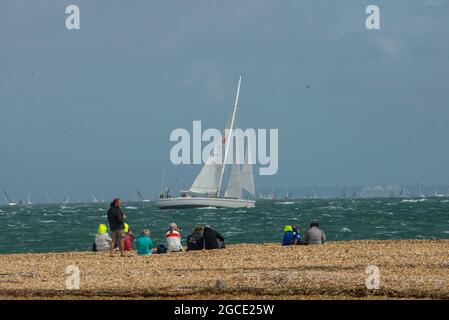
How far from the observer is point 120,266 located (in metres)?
22.7

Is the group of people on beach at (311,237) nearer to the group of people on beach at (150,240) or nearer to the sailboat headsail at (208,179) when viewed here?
the group of people on beach at (150,240)

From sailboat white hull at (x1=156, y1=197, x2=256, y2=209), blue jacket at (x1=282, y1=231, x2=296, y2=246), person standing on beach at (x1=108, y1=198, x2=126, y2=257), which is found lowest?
sailboat white hull at (x1=156, y1=197, x2=256, y2=209)

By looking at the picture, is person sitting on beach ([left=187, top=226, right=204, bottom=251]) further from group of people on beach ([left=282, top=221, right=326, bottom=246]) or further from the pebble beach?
group of people on beach ([left=282, top=221, right=326, bottom=246])

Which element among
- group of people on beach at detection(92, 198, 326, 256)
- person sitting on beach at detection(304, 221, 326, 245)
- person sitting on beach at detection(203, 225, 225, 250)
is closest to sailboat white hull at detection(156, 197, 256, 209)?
group of people on beach at detection(92, 198, 326, 256)

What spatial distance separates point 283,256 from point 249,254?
1.49 meters

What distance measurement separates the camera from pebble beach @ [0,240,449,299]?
651 inches

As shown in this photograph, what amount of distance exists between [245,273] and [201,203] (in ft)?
332

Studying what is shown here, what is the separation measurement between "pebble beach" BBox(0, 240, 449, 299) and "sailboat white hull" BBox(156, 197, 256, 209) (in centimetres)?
8918

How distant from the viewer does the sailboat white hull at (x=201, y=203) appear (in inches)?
4668

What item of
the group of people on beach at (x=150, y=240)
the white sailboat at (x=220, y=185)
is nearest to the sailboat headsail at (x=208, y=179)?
the white sailboat at (x=220, y=185)

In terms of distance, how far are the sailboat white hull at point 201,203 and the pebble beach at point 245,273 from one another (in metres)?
89.2
